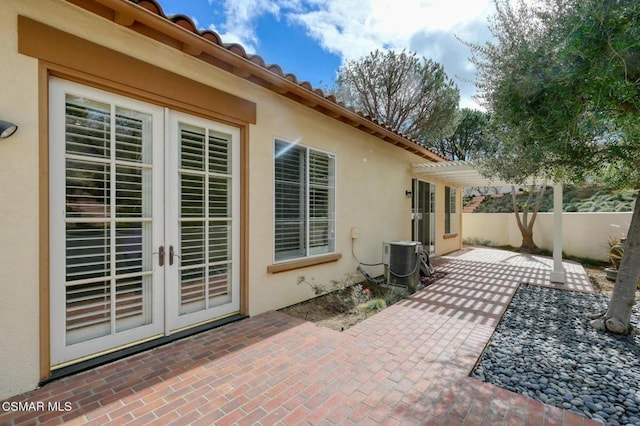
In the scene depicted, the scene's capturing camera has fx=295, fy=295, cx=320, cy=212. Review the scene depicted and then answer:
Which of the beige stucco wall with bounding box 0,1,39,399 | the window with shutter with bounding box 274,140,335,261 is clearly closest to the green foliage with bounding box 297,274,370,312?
the window with shutter with bounding box 274,140,335,261

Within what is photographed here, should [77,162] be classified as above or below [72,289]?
above

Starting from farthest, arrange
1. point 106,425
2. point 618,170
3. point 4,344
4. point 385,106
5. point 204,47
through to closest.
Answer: point 385,106
point 618,170
point 204,47
point 4,344
point 106,425

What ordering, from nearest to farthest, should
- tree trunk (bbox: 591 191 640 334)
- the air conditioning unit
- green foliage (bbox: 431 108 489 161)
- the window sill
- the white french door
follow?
the white french door, tree trunk (bbox: 591 191 640 334), the window sill, the air conditioning unit, green foliage (bbox: 431 108 489 161)

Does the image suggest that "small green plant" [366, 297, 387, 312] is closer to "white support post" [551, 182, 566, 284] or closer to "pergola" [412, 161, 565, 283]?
"pergola" [412, 161, 565, 283]

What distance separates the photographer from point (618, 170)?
5.31 meters

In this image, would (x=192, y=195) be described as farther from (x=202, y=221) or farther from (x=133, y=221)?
(x=133, y=221)

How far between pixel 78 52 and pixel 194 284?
10.7 ft

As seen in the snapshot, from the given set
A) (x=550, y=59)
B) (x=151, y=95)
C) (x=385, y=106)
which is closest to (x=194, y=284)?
(x=151, y=95)

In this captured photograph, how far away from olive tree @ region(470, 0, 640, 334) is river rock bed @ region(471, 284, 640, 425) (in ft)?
2.11

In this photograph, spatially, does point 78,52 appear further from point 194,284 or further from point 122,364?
point 122,364

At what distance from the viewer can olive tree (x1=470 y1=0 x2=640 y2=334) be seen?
2.95 m

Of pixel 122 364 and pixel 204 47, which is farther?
pixel 204 47

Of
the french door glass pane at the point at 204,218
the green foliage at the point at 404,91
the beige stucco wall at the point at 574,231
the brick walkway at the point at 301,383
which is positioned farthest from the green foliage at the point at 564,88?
the green foliage at the point at 404,91
